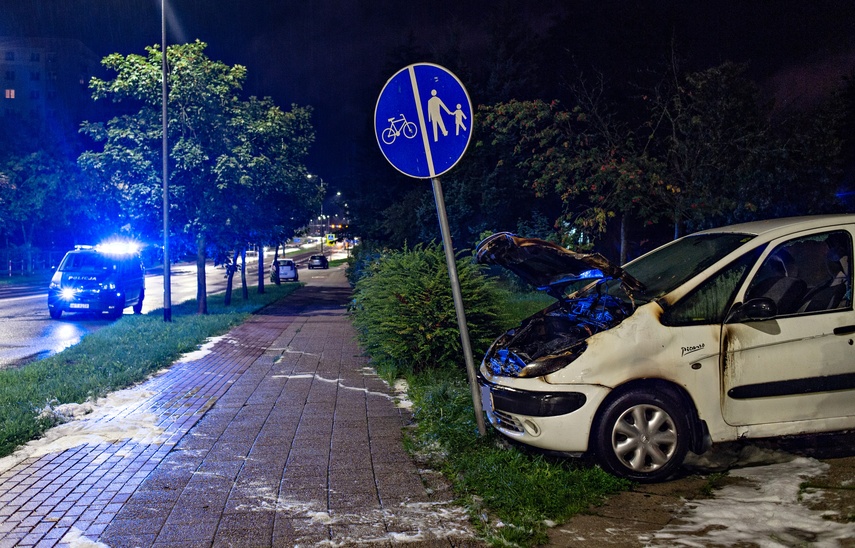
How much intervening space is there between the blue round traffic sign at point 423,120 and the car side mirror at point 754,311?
233cm

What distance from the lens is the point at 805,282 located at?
583 cm

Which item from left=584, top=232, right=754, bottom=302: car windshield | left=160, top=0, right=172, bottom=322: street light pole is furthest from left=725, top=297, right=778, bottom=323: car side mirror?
left=160, top=0, right=172, bottom=322: street light pole

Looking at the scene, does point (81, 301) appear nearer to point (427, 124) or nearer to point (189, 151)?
point (189, 151)

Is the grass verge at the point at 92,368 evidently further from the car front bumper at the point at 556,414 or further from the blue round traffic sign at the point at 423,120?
the car front bumper at the point at 556,414

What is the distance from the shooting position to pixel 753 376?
5.30m

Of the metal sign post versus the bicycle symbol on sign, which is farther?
the bicycle symbol on sign

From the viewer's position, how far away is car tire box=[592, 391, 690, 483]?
520cm

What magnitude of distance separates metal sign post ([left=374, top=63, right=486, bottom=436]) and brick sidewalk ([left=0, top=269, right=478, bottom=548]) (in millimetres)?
1283

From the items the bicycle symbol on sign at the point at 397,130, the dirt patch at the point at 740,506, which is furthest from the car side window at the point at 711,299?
the bicycle symbol on sign at the point at 397,130

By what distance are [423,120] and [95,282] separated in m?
17.6

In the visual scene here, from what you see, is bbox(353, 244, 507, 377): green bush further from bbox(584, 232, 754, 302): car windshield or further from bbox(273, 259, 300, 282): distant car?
bbox(273, 259, 300, 282): distant car

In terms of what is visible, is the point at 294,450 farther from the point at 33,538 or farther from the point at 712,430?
the point at 712,430

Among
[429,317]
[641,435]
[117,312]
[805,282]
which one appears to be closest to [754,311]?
[805,282]

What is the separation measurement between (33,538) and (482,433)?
3224 millimetres
